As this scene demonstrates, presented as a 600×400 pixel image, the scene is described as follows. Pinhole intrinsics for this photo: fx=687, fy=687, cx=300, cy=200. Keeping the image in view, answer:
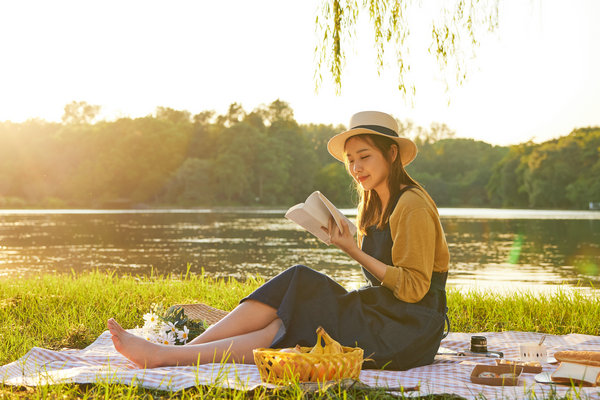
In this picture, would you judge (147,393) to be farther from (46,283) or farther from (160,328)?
(46,283)

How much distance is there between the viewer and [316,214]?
3.15m

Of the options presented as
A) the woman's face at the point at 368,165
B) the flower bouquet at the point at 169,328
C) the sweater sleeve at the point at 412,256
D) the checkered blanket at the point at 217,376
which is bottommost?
the checkered blanket at the point at 217,376

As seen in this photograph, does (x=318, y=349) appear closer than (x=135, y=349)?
Yes

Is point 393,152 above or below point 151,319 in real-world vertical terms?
above

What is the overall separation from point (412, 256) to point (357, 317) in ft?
1.42

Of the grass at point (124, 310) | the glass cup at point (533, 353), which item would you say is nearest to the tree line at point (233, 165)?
the grass at point (124, 310)

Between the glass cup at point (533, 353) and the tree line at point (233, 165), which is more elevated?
the tree line at point (233, 165)

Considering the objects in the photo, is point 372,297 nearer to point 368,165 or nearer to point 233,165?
point 368,165

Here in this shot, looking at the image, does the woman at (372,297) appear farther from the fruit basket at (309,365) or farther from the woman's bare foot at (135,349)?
the fruit basket at (309,365)

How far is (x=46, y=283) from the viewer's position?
24.8ft

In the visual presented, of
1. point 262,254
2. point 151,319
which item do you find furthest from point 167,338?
point 262,254

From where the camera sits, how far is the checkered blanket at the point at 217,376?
297cm

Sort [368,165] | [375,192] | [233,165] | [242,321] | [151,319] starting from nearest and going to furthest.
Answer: [242,321]
[368,165]
[375,192]
[151,319]
[233,165]

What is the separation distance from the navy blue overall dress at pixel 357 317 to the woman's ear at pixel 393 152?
0.43 m
